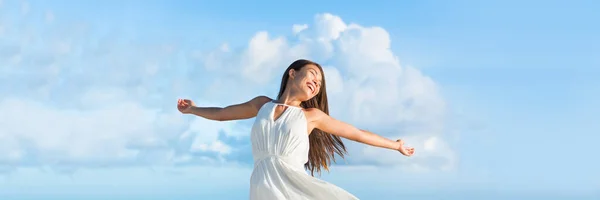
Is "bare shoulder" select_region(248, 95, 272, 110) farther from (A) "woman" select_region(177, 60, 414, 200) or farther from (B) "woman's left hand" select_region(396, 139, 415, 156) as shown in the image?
(B) "woman's left hand" select_region(396, 139, 415, 156)

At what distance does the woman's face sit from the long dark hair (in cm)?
5

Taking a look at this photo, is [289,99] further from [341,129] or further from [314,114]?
[341,129]

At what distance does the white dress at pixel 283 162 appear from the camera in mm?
6418

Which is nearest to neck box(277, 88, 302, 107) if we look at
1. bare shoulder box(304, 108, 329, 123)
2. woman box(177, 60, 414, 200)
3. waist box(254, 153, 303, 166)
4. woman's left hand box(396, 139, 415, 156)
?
woman box(177, 60, 414, 200)

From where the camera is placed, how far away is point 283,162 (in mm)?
6465

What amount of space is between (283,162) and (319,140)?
2.53ft

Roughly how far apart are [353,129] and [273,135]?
0.74 meters

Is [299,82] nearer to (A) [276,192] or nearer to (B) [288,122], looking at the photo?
(B) [288,122]

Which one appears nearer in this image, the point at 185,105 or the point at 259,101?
the point at 259,101

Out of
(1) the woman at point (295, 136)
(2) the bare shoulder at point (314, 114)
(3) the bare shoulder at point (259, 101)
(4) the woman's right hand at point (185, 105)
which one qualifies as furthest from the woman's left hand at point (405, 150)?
(4) the woman's right hand at point (185, 105)

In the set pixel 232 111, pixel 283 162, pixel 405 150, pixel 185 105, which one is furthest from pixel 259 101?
pixel 405 150

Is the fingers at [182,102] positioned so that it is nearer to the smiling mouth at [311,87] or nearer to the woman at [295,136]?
the woman at [295,136]

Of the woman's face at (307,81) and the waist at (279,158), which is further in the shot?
the woman's face at (307,81)

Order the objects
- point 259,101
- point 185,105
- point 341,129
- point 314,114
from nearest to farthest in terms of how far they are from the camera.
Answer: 1. point 314,114
2. point 341,129
3. point 259,101
4. point 185,105
